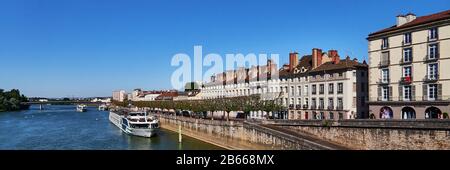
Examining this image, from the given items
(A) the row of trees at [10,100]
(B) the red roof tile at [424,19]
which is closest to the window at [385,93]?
(B) the red roof tile at [424,19]

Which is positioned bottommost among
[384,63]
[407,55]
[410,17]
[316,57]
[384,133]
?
[384,133]

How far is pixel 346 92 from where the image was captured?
140 feet

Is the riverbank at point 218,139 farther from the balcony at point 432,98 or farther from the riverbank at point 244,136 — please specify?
the balcony at point 432,98

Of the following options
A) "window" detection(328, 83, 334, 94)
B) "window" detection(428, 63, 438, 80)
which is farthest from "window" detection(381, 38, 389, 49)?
"window" detection(328, 83, 334, 94)

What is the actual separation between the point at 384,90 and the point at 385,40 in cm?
434

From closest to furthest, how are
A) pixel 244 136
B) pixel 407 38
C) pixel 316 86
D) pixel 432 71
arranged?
pixel 432 71 < pixel 407 38 < pixel 244 136 < pixel 316 86

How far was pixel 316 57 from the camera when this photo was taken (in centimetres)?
4941

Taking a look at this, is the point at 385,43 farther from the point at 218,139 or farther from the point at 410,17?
the point at 218,139

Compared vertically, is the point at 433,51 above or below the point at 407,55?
above

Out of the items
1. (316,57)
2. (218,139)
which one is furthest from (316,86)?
(218,139)

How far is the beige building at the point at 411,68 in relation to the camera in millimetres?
32125

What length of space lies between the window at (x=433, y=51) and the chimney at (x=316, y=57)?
55.4 ft

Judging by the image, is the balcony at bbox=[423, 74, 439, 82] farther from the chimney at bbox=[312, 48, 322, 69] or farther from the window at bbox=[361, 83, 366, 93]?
the chimney at bbox=[312, 48, 322, 69]

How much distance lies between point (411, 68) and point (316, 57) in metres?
15.7
